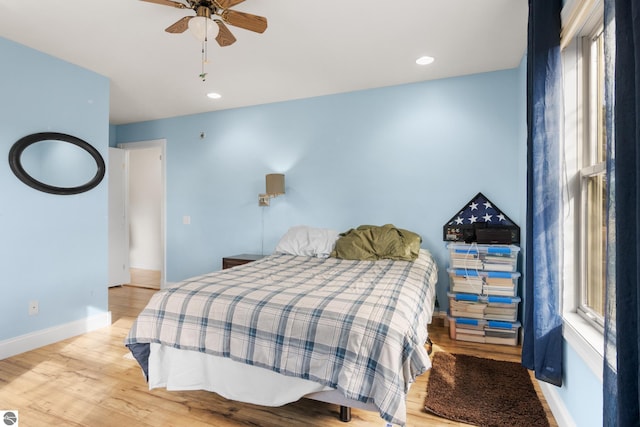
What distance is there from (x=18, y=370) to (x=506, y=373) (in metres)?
3.43

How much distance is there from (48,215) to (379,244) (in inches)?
115

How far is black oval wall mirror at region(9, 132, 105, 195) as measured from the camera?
9.05 ft

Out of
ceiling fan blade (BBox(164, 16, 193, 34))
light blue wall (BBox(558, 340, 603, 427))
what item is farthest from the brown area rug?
ceiling fan blade (BBox(164, 16, 193, 34))

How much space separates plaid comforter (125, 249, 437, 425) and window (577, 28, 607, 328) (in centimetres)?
83

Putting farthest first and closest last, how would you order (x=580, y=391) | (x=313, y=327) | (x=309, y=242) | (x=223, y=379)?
1. (x=309, y=242)
2. (x=223, y=379)
3. (x=313, y=327)
4. (x=580, y=391)

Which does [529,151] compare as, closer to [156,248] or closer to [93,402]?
[93,402]

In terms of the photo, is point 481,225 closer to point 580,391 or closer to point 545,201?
point 545,201

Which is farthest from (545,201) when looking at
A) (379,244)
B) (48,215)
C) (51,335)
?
(51,335)

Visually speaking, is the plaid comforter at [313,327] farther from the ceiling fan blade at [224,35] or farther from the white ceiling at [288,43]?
the white ceiling at [288,43]

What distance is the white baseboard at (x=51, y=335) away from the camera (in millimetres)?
2666

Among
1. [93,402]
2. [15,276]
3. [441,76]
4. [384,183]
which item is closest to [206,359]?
[93,402]

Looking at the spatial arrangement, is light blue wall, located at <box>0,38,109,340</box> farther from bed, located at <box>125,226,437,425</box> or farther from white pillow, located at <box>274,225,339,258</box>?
white pillow, located at <box>274,225,339,258</box>

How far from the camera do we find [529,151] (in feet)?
6.27

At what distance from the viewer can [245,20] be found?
2.06 metres
